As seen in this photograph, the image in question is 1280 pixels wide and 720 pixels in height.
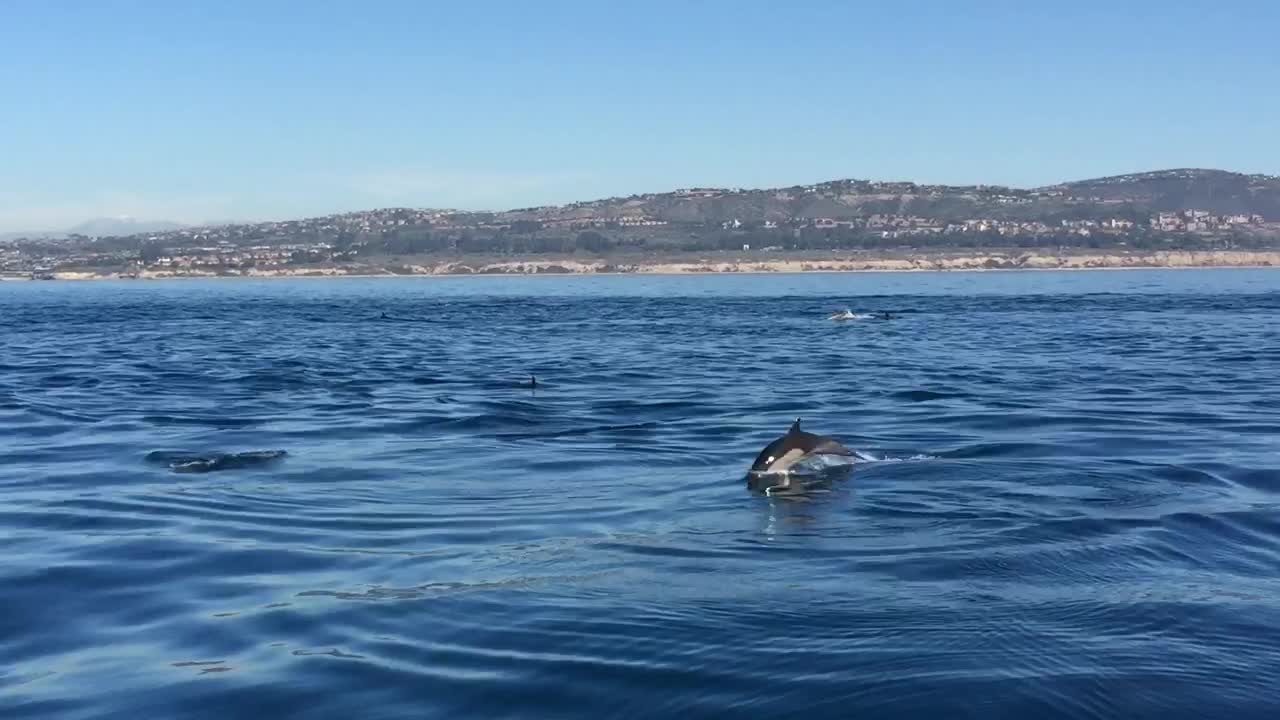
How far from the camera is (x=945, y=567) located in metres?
13.4

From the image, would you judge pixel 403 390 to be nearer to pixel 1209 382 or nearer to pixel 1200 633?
pixel 1209 382

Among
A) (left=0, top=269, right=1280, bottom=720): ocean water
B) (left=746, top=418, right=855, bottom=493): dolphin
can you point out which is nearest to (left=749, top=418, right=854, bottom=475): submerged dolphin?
(left=746, top=418, right=855, bottom=493): dolphin

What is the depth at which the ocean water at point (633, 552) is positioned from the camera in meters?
9.91

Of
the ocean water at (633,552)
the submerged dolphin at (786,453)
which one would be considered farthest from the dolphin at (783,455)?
the ocean water at (633,552)

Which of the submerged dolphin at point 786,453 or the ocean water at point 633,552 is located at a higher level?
the submerged dolphin at point 786,453

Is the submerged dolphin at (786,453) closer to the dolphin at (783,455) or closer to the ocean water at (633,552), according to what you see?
the dolphin at (783,455)

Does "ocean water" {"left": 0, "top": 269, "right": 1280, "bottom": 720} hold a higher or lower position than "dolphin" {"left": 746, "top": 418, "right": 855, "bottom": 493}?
lower

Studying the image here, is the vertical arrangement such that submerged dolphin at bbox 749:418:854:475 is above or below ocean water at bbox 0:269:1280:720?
above

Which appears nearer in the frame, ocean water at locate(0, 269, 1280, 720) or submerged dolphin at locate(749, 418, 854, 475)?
ocean water at locate(0, 269, 1280, 720)

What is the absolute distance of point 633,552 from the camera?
14.1 meters

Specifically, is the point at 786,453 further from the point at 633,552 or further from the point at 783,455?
the point at 633,552

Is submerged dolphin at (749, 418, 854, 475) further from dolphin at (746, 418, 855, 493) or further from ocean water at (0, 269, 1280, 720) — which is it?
ocean water at (0, 269, 1280, 720)

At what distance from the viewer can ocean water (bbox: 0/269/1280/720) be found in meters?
9.91

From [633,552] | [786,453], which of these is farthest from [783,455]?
[633,552]
